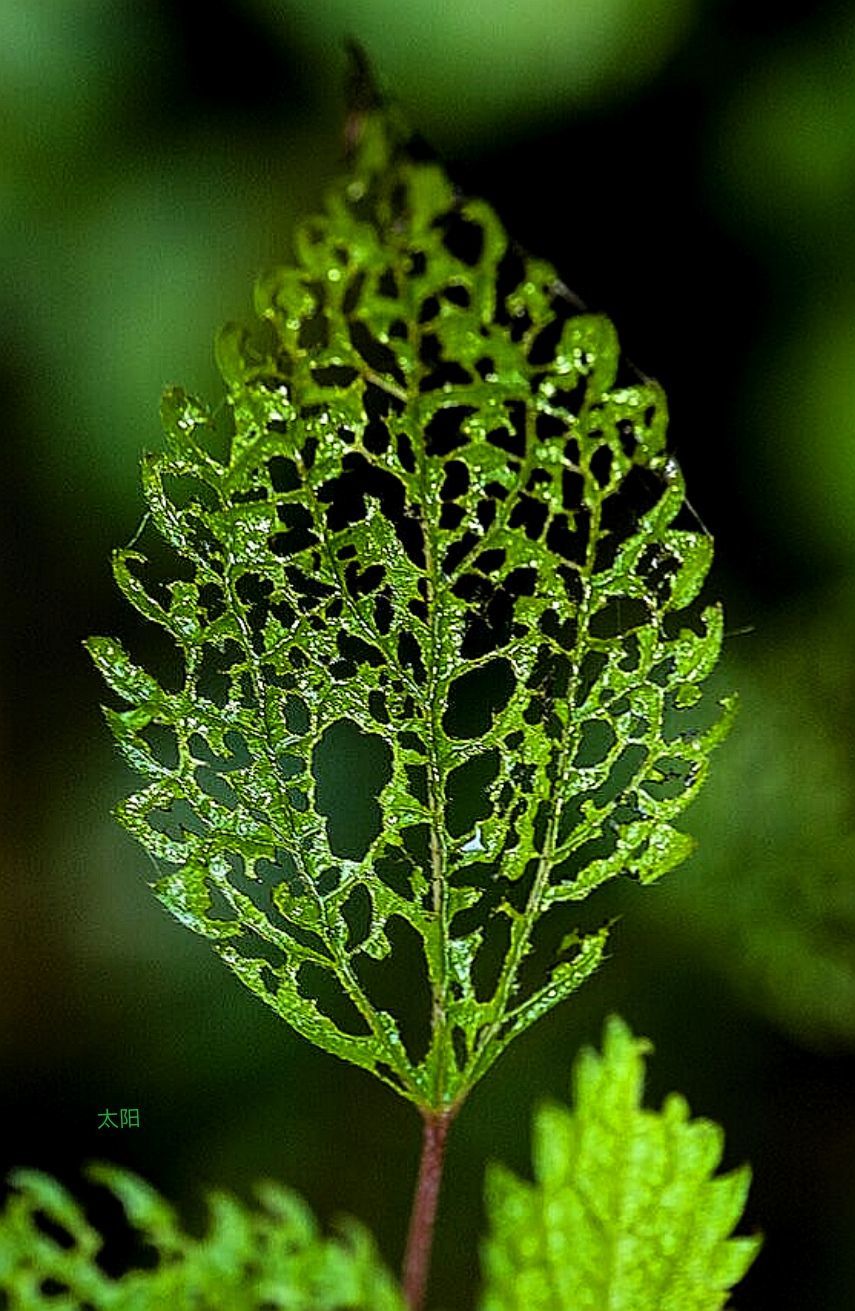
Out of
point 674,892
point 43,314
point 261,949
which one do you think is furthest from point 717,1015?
point 43,314

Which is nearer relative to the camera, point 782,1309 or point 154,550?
point 154,550

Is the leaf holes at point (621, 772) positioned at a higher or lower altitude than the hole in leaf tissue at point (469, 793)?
higher

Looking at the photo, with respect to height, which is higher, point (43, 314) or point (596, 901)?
point (43, 314)

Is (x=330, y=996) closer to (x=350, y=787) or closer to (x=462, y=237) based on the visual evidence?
(x=350, y=787)

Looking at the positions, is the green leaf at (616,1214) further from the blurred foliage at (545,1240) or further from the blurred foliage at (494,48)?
the blurred foliage at (494,48)

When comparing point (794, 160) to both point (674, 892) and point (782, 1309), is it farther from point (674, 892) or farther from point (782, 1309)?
point (782, 1309)

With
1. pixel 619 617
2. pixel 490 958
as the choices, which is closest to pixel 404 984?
pixel 490 958

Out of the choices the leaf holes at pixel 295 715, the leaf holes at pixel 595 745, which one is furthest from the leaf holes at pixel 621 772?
the leaf holes at pixel 295 715

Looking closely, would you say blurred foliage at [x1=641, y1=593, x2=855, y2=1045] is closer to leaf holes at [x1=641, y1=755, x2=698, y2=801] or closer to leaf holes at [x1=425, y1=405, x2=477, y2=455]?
leaf holes at [x1=641, y1=755, x2=698, y2=801]
